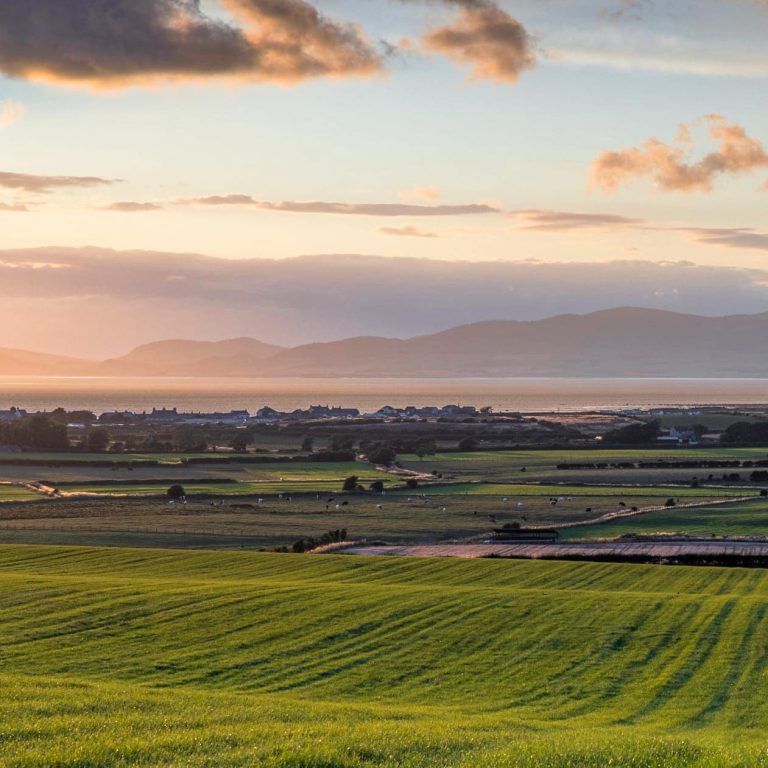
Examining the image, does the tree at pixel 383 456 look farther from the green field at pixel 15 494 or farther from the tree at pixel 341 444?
the green field at pixel 15 494

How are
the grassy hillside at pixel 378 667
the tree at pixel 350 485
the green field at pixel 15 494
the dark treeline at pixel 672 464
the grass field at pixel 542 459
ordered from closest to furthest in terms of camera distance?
1. the grassy hillside at pixel 378 667
2. the green field at pixel 15 494
3. the tree at pixel 350 485
4. the grass field at pixel 542 459
5. the dark treeline at pixel 672 464

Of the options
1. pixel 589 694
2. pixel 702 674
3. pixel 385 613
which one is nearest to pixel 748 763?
pixel 589 694

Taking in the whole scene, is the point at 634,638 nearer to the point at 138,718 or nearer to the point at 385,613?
the point at 385,613

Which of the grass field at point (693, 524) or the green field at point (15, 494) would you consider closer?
the grass field at point (693, 524)

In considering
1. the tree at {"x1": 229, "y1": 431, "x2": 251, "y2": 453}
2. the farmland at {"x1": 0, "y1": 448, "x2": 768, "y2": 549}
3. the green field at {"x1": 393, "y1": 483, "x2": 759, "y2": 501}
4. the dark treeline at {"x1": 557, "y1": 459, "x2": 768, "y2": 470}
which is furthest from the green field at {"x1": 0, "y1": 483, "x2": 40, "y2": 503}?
the dark treeline at {"x1": 557, "y1": 459, "x2": 768, "y2": 470}

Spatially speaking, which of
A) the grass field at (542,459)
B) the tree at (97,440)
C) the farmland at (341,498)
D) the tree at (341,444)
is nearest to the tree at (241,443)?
the tree at (341,444)

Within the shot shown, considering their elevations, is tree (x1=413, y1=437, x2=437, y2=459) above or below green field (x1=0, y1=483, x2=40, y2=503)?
above

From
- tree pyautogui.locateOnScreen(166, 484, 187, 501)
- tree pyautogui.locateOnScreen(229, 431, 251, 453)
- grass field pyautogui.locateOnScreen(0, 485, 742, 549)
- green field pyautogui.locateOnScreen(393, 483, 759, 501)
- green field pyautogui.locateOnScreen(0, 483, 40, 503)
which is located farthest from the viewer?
tree pyautogui.locateOnScreen(229, 431, 251, 453)

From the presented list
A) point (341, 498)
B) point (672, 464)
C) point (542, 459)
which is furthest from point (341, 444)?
point (341, 498)

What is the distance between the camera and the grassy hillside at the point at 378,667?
16.8m

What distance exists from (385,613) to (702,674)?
1112 cm

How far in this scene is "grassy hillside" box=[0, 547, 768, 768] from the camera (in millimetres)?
16781

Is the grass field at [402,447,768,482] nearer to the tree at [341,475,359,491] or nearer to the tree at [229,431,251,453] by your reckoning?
the tree at [341,475,359,491]

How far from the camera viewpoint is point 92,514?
8706 cm
